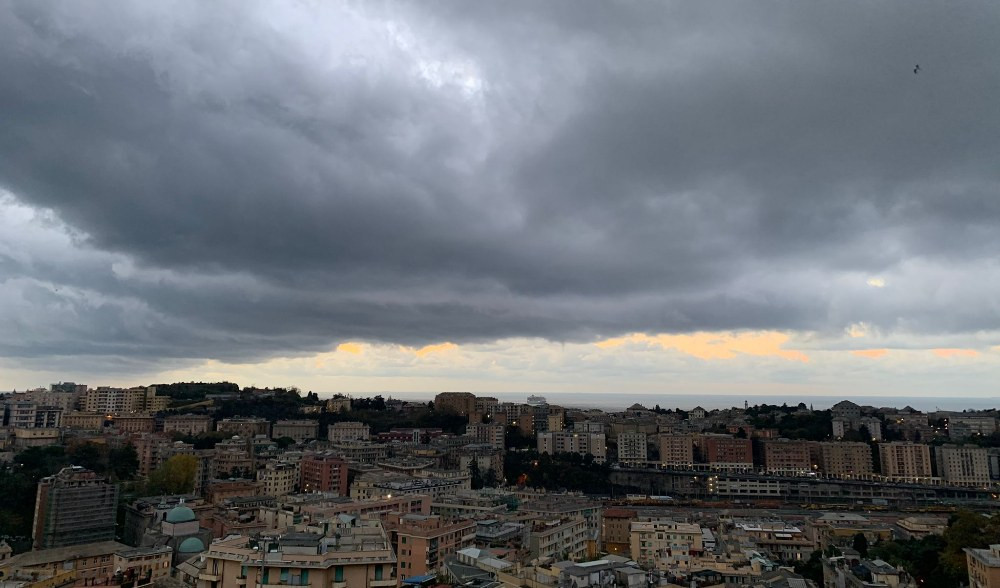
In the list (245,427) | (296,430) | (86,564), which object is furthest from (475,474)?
(86,564)

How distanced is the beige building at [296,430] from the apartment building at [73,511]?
51.4 metres

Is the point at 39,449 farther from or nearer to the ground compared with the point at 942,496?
farther from the ground

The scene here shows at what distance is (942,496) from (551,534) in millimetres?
64476

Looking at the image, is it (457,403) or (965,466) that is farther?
(457,403)

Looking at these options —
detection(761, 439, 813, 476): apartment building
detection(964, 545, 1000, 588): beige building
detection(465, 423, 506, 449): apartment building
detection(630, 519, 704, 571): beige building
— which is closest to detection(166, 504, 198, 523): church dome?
detection(630, 519, 704, 571): beige building

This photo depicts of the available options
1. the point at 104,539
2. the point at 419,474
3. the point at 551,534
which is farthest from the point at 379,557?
the point at 419,474

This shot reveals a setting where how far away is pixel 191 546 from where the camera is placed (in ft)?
104

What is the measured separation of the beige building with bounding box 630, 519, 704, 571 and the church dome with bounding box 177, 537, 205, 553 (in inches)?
855

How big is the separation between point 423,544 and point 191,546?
40.7 ft

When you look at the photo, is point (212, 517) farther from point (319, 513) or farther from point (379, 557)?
point (379, 557)

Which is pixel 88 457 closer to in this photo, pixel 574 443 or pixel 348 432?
pixel 348 432

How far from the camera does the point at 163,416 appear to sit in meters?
96.2

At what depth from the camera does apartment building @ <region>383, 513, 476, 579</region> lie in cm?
2814

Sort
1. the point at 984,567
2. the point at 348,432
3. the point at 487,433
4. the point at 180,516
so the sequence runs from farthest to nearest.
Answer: the point at 487,433, the point at 348,432, the point at 180,516, the point at 984,567
